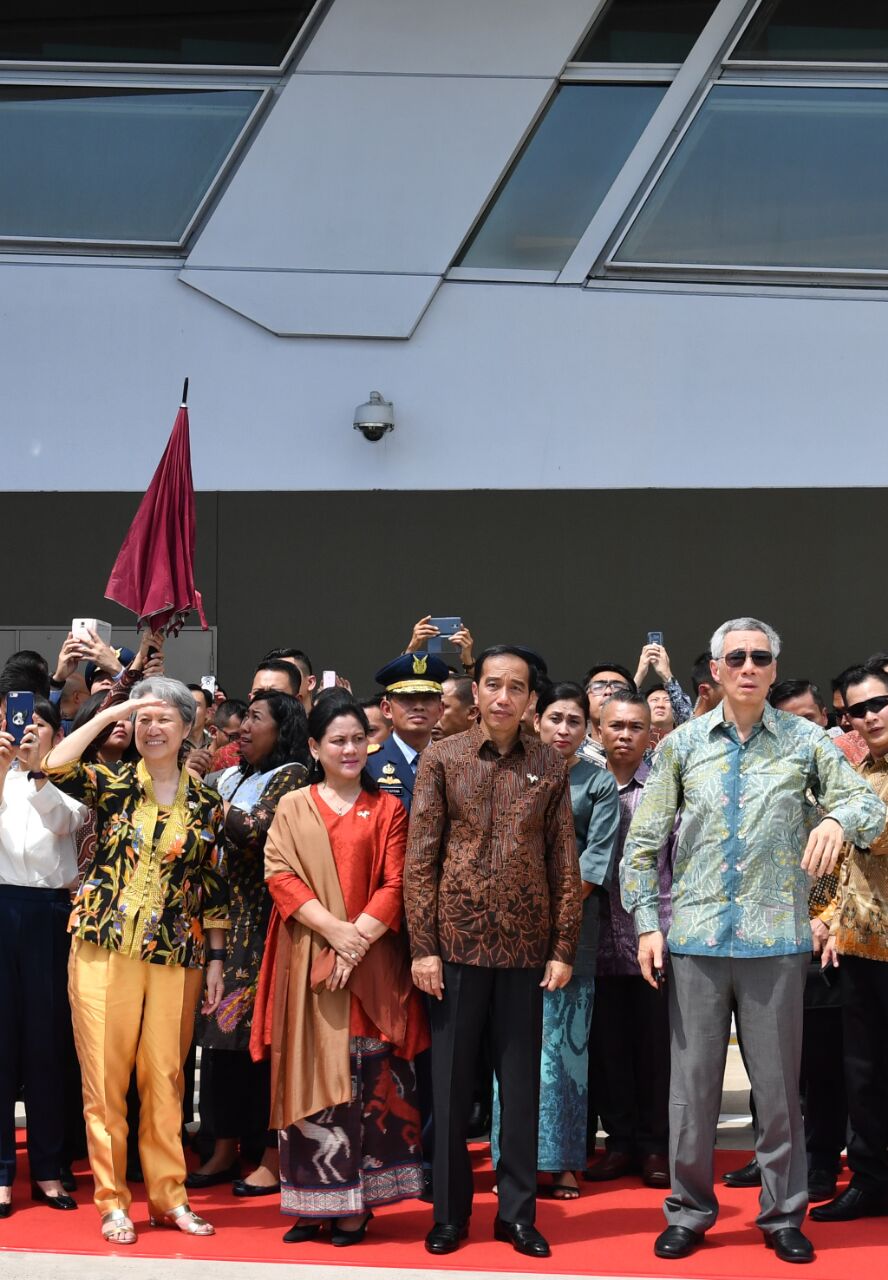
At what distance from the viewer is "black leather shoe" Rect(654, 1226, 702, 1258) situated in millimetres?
4129

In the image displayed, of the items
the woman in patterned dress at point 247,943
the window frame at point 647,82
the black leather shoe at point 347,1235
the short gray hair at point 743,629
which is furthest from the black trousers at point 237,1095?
the window frame at point 647,82

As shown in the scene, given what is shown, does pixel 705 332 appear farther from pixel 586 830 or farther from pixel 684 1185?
pixel 684 1185

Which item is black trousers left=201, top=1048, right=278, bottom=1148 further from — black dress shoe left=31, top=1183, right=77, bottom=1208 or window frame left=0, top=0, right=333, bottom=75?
window frame left=0, top=0, right=333, bottom=75

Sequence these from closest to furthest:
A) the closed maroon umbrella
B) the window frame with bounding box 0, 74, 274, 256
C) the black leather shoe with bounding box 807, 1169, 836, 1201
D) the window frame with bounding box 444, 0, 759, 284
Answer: the black leather shoe with bounding box 807, 1169, 836, 1201 → the closed maroon umbrella → the window frame with bounding box 444, 0, 759, 284 → the window frame with bounding box 0, 74, 274, 256

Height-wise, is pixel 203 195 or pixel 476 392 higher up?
pixel 203 195

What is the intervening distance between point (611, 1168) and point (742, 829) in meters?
1.56

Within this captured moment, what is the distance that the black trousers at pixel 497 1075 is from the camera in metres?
4.20

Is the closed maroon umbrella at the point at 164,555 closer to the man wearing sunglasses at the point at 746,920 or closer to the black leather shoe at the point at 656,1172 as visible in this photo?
the man wearing sunglasses at the point at 746,920

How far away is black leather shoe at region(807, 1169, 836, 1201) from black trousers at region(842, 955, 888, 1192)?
6.5 inches

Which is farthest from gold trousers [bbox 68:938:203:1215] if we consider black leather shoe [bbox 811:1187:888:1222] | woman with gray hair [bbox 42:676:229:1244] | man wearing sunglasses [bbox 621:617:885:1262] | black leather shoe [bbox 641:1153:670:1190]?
black leather shoe [bbox 811:1187:888:1222]

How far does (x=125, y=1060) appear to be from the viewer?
14.2 ft

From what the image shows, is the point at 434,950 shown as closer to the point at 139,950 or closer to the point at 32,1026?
the point at 139,950

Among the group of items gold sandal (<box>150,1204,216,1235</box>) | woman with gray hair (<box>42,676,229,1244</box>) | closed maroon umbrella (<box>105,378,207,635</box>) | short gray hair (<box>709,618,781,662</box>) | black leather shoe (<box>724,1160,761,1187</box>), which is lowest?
gold sandal (<box>150,1204,216,1235</box>)

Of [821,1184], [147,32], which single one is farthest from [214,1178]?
[147,32]
